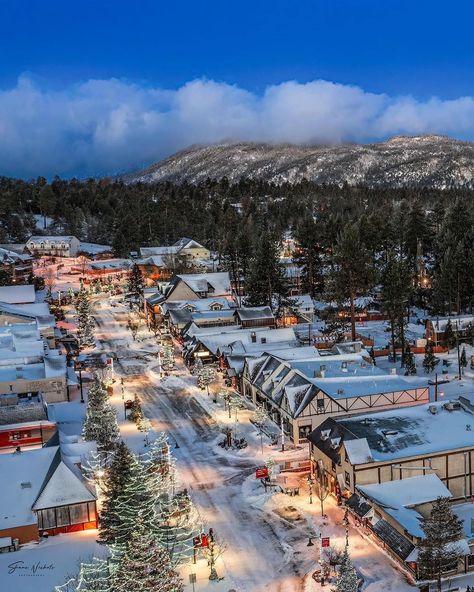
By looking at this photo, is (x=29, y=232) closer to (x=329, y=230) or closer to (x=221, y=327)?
(x=329, y=230)

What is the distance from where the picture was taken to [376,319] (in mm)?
78812

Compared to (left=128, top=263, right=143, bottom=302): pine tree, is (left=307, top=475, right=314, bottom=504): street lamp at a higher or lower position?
lower

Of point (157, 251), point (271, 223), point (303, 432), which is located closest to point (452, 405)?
point (303, 432)

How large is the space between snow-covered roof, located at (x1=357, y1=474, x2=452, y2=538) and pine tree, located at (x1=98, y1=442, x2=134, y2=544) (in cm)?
1207

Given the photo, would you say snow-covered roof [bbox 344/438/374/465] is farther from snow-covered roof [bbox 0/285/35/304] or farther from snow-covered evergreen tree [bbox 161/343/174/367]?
snow-covered roof [bbox 0/285/35/304]

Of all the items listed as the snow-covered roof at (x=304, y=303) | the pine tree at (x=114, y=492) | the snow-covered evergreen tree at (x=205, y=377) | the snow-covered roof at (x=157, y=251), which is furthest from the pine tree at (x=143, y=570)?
the snow-covered roof at (x=157, y=251)

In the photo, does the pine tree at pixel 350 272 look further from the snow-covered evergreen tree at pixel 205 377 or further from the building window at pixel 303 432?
the building window at pixel 303 432

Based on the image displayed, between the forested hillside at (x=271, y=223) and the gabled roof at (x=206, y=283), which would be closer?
the forested hillside at (x=271, y=223)

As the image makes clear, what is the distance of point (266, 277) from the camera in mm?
78812

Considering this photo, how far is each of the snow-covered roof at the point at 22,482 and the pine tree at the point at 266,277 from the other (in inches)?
1928

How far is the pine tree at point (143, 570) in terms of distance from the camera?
19.2 m

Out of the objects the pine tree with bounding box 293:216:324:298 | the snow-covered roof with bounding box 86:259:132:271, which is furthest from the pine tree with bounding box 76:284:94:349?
the snow-covered roof with bounding box 86:259:132:271

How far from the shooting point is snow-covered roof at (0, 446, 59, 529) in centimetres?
2898

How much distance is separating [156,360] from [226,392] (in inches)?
686
